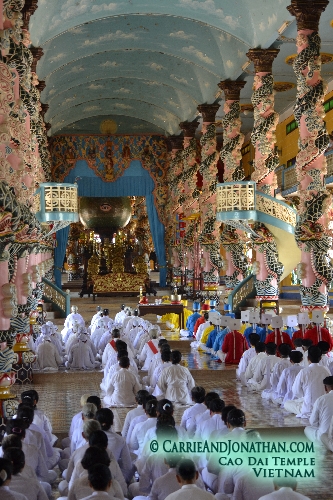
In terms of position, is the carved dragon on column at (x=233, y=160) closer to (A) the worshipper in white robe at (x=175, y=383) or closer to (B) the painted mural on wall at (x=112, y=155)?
(A) the worshipper in white robe at (x=175, y=383)

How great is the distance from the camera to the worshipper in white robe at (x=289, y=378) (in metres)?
10.5

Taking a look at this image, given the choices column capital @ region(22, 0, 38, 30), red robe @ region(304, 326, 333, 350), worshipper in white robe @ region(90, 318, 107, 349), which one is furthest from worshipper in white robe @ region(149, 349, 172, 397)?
column capital @ region(22, 0, 38, 30)

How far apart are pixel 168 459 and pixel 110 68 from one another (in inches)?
848

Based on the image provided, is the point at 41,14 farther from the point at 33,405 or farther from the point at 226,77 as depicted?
the point at 33,405

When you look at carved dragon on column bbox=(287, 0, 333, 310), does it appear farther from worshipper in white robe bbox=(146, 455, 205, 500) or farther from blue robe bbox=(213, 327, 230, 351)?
worshipper in white robe bbox=(146, 455, 205, 500)

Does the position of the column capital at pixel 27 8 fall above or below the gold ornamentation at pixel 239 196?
above

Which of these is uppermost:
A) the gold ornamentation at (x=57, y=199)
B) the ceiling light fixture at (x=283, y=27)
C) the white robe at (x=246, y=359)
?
the ceiling light fixture at (x=283, y=27)

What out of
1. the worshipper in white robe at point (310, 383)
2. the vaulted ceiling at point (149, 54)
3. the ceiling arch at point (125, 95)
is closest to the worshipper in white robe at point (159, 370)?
the worshipper in white robe at point (310, 383)

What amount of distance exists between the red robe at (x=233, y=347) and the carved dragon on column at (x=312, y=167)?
1.58m

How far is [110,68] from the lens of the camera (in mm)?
25984

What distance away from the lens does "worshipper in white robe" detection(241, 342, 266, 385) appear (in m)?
11.8

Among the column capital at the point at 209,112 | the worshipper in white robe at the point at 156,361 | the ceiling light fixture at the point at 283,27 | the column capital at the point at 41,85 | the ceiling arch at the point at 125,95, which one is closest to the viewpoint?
the worshipper in white robe at the point at 156,361

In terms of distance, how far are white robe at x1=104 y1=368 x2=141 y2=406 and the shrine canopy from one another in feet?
70.2

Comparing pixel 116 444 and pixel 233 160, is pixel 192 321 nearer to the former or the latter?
pixel 233 160
